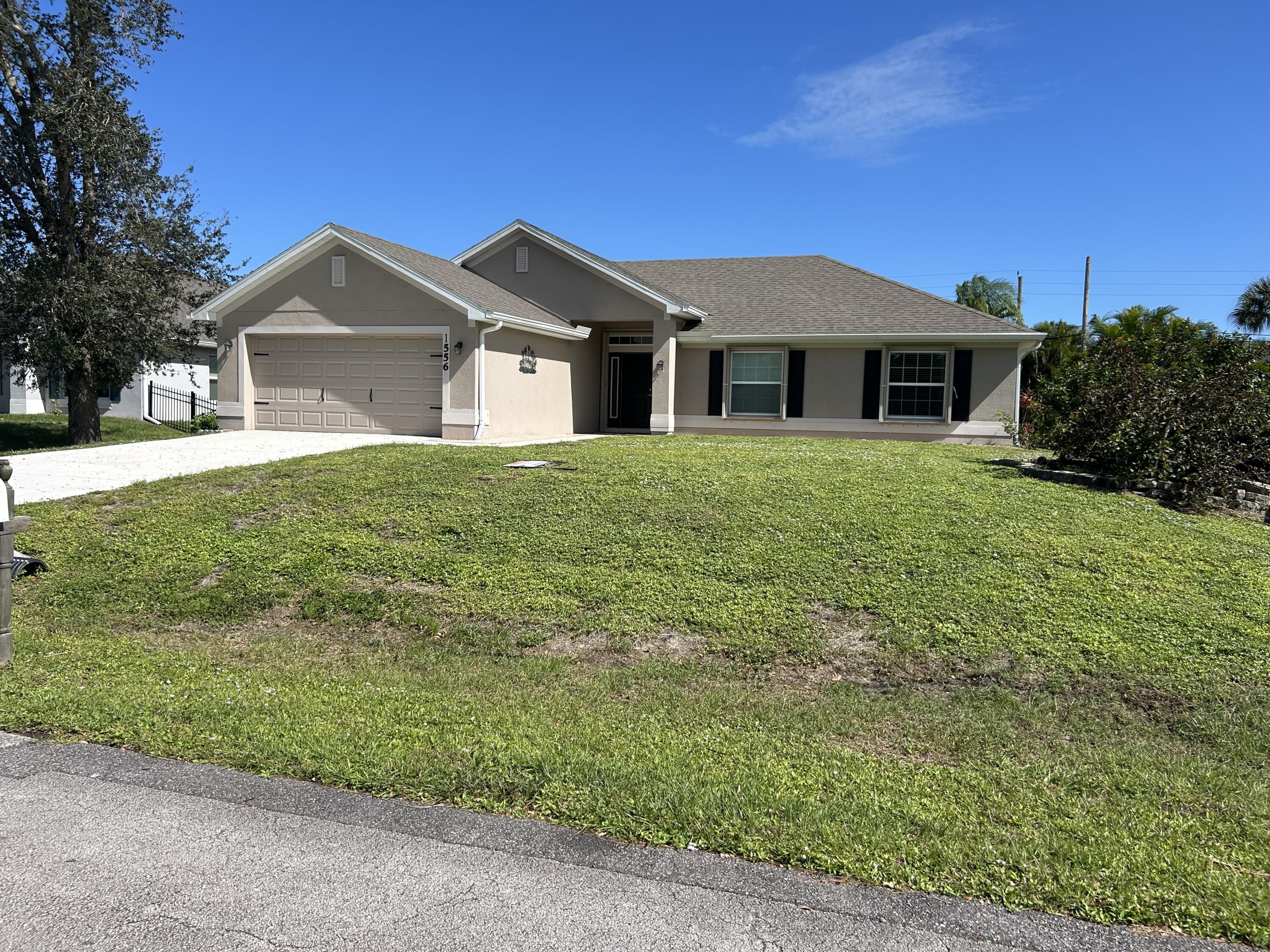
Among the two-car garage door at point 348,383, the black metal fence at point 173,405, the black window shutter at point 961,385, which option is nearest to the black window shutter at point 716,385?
the black window shutter at point 961,385

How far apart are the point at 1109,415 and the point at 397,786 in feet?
33.1

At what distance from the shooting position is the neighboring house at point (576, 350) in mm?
17938

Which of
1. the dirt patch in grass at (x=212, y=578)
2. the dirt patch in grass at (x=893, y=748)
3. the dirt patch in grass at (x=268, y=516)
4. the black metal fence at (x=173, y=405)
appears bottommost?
the dirt patch in grass at (x=893, y=748)

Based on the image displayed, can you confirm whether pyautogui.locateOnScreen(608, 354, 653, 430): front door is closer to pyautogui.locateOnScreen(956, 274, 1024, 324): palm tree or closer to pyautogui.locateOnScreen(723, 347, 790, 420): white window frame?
pyautogui.locateOnScreen(723, 347, 790, 420): white window frame

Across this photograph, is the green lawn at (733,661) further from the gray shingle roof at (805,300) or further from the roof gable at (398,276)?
the gray shingle roof at (805,300)

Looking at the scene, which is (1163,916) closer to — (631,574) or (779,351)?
(631,574)

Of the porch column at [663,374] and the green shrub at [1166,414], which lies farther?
the porch column at [663,374]

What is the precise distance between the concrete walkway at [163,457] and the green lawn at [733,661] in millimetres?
1183

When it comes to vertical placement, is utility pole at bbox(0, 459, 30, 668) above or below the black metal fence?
below

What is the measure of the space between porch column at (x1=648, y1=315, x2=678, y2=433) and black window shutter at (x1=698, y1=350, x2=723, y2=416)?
93 centimetres

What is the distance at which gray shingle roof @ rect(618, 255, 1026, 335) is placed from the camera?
2006cm

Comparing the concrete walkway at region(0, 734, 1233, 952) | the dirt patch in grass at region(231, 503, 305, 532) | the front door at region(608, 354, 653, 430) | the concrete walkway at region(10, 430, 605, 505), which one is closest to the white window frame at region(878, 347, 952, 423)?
the front door at region(608, 354, 653, 430)

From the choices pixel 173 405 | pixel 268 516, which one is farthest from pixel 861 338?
pixel 173 405

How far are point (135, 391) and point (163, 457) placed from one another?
17.0 m
